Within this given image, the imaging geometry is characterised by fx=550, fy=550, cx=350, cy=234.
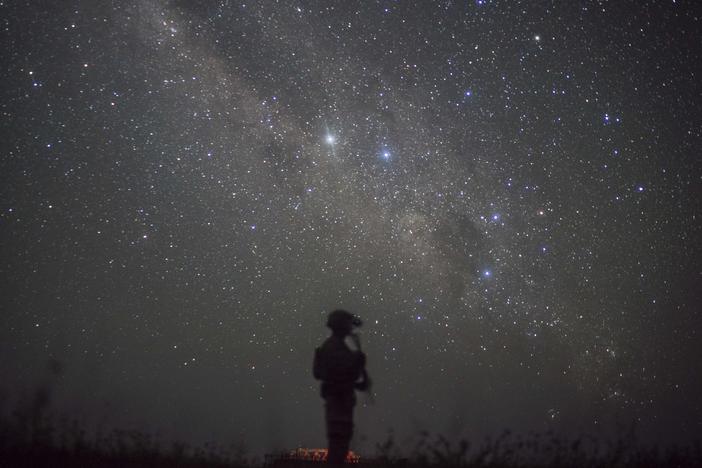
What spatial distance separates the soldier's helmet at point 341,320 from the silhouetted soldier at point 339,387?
0.26 m

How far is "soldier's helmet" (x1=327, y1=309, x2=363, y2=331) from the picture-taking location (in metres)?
7.41

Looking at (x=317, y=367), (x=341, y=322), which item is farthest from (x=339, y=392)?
(x=341, y=322)

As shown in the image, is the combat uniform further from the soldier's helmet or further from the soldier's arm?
the soldier's helmet

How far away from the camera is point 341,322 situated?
292 inches

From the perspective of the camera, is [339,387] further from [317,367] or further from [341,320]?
[341,320]

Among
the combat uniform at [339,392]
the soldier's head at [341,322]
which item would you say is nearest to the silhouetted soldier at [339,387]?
the combat uniform at [339,392]

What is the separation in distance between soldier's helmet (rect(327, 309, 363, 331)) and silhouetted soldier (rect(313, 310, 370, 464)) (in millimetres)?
263

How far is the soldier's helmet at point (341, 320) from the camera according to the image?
7410 mm

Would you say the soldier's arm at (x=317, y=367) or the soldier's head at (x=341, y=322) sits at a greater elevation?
the soldier's head at (x=341, y=322)

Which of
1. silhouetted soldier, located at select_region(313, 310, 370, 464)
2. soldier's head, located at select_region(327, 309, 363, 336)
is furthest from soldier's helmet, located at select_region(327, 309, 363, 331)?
silhouetted soldier, located at select_region(313, 310, 370, 464)

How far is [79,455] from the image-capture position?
8531 millimetres

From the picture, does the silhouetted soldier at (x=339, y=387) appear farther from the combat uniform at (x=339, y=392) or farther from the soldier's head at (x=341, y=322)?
the soldier's head at (x=341, y=322)

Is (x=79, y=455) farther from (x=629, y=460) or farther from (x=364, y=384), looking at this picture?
(x=629, y=460)

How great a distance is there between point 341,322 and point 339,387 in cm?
85
